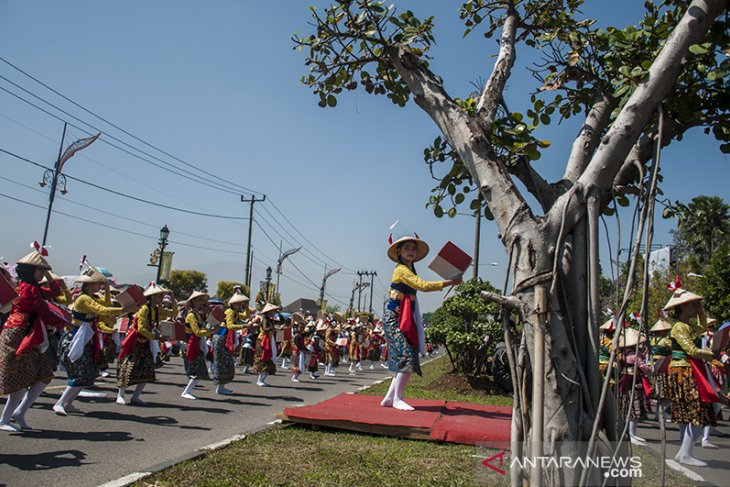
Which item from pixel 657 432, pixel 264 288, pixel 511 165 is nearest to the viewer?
pixel 511 165

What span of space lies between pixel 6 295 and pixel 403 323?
4424 mm

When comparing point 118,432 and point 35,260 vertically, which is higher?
point 35,260

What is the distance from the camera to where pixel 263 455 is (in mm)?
4922

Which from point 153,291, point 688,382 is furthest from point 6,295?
point 688,382

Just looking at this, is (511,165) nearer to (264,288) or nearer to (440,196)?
(440,196)

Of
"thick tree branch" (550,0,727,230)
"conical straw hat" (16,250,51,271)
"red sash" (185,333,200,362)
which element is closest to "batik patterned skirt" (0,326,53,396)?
"conical straw hat" (16,250,51,271)

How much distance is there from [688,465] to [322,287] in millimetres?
51676

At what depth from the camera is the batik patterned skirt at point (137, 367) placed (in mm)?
8414

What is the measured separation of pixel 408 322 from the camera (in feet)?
22.3

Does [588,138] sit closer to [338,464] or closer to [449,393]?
[338,464]

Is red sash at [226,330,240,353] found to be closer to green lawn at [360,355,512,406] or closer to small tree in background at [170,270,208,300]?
green lawn at [360,355,512,406]

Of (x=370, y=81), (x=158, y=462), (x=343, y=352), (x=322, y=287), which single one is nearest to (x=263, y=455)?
(x=158, y=462)

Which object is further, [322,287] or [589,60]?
[322,287]

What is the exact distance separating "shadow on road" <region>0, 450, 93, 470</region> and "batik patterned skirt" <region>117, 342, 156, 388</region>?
3.41m
